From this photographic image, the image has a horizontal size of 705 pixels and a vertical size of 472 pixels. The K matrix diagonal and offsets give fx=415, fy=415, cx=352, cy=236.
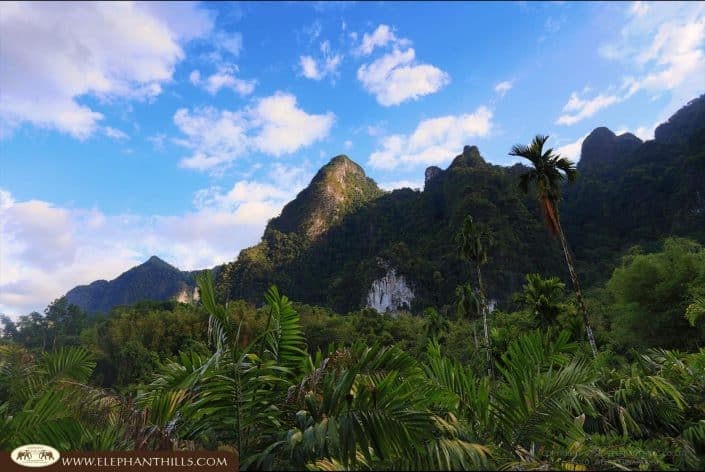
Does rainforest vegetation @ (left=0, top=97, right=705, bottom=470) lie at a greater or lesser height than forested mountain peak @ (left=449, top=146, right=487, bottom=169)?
lesser

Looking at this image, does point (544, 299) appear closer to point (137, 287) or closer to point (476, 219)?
point (476, 219)

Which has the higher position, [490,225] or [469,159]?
[469,159]

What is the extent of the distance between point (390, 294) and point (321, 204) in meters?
51.5

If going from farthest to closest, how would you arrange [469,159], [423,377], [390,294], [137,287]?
1. [137,287]
2. [469,159]
3. [390,294]
4. [423,377]

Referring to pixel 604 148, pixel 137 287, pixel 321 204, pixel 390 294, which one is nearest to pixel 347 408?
pixel 390 294

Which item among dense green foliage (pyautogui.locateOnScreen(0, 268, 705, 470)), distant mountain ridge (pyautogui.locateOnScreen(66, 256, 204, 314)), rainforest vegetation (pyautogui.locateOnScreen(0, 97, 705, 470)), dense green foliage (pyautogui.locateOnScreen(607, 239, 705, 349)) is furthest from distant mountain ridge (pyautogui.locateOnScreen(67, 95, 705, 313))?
dense green foliage (pyautogui.locateOnScreen(0, 268, 705, 470))

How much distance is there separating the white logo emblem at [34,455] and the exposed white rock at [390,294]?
84.4 metres

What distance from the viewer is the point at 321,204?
131 meters

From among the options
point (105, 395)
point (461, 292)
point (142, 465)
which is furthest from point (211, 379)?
point (461, 292)

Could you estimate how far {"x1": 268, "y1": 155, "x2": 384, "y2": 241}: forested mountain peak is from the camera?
130250 millimetres

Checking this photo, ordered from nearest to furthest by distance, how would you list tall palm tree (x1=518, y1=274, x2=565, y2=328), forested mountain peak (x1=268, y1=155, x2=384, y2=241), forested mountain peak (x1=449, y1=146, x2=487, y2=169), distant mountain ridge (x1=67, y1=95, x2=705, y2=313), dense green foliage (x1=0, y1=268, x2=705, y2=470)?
dense green foliage (x1=0, y1=268, x2=705, y2=470) < tall palm tree (x1=518, y1=274, x2=565, y2=328) < distant mountain ridge (x1=67, y1=95, x2=705, y2=313) < forested mountain peak (x1=449, y1=146, x2=487, y2=169) < forested mountain peak (x1=268, y1=155, x2=384, y2=241)

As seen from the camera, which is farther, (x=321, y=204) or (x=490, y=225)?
(x=321, y=204)

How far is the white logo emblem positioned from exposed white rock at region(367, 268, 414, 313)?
8440 cm

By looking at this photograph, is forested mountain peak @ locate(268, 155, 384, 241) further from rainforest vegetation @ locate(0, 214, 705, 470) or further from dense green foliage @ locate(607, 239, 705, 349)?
rainforest vegetation @ locate(0, 214, 705, 470)
